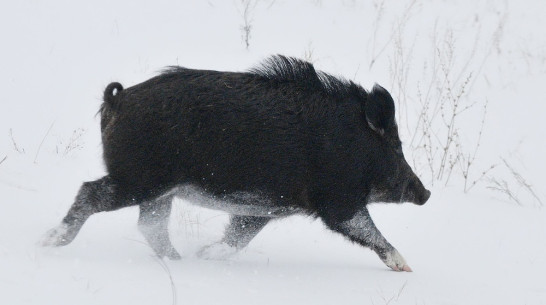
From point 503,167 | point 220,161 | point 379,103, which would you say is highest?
point 379,103

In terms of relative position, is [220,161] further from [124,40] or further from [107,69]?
[124,40]

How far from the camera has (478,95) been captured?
1070 cm

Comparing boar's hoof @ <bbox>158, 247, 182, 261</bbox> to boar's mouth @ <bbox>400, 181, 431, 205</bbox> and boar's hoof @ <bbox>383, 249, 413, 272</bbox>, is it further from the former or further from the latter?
boar's mouth @ <bbox>400, 181, 431, 205</bbox>

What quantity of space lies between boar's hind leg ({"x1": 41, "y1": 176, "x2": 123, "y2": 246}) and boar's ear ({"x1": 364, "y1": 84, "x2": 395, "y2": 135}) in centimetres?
161

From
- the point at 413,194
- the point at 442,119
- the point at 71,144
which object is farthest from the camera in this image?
the point at 442,119

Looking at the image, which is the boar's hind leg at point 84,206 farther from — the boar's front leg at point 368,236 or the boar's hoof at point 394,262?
the boar's hoof at point 394,262

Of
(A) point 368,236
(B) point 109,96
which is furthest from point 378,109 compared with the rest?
(B) point 109,96

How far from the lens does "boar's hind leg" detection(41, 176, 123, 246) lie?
470 centimetres

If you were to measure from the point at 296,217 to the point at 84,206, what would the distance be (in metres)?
2.27

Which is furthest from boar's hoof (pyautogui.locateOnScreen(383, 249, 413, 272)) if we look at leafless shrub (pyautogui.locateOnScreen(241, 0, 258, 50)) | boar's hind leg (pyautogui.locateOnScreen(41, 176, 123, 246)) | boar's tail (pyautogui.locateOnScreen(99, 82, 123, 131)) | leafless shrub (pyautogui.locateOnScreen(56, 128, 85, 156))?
leafless shrub (pyautogui.locateOnScreen(241, 0, 258, 50))

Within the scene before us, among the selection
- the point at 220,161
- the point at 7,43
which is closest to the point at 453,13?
the point at 7,43

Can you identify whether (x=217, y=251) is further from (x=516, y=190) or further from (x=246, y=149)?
(x=516, y=190)

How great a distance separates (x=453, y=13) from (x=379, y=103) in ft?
25.3

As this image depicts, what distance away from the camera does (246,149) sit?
484 centimetres
